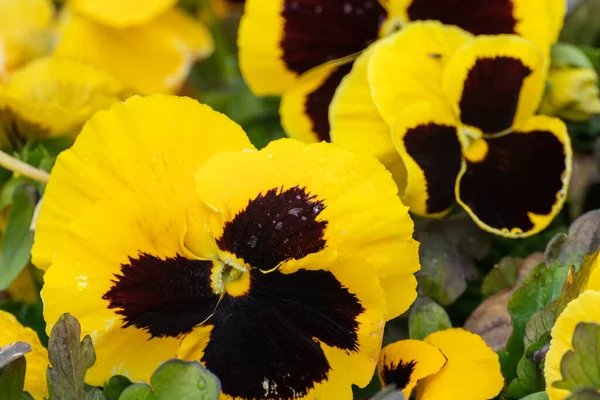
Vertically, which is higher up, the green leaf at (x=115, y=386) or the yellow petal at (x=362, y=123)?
the yellow petal at (x=362, y=123)

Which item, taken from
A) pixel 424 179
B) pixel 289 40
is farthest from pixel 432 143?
pixel 289 40

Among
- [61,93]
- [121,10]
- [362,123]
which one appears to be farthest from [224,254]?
[121,10]

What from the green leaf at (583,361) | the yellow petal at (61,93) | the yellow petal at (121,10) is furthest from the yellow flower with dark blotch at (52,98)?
the green leaf at (583,361)

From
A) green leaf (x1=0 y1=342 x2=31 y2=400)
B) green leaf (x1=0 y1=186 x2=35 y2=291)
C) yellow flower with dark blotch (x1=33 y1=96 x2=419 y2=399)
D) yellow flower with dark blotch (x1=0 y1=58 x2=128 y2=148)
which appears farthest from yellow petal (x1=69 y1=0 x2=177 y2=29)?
green leaf (x1=0 y1=342 x2=31 y2=400)

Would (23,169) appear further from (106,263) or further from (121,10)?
(121,10)

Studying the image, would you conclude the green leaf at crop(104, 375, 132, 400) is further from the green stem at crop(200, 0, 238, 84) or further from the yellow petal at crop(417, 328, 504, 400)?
the green stem at crop(200, 0, 238, 84)

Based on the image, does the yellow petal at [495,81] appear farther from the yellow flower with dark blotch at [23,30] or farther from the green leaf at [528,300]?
the yellow flower with dark blotch at [23,30]

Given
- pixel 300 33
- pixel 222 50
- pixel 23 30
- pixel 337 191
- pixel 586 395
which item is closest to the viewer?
pixel 586 395
